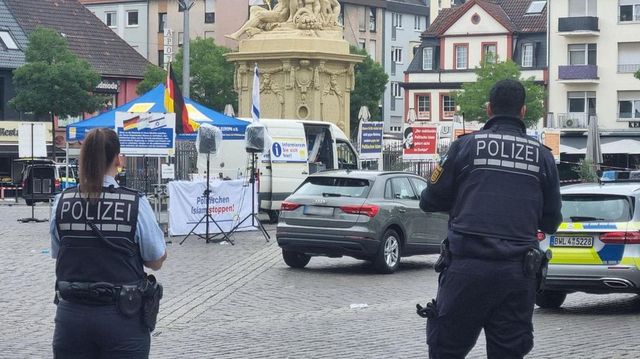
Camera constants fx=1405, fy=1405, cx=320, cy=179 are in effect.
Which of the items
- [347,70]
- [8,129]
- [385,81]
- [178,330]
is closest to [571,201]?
[178,330]

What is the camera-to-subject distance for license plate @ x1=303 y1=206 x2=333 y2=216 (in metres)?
19.9

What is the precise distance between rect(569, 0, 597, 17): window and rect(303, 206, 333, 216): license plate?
191 ft

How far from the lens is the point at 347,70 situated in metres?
39.2

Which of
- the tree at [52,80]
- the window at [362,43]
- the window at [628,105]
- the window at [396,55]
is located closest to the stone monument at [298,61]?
the tree at [52,80]

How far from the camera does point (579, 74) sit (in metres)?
75.6

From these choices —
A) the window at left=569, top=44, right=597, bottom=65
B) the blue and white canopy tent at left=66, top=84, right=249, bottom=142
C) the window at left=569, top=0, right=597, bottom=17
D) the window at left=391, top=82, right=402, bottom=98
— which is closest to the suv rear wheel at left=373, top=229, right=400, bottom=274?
the blue and white canopy tent at left=66, top=84, right=249, bottom=142

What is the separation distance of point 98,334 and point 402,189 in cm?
1450

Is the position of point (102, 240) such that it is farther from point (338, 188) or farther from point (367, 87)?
point (367, 87)

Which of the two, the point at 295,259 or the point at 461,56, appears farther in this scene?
the point at 461,56

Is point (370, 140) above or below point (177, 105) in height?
below

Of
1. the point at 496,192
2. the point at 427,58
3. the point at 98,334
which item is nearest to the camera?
the point at 98,334

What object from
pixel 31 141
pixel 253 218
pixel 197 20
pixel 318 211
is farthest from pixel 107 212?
pixel 197 20

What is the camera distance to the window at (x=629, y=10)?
7462 centimetres

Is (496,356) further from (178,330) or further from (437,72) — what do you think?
(437,72)
